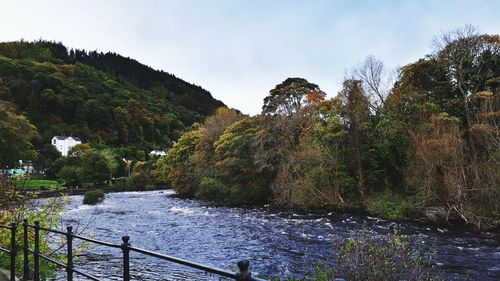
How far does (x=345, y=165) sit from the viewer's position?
32.9 metres

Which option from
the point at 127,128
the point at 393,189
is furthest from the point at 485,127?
the point at 127,128

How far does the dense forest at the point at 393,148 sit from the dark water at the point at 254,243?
342 centimetres

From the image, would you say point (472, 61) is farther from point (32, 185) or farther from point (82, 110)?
point (82, 110)

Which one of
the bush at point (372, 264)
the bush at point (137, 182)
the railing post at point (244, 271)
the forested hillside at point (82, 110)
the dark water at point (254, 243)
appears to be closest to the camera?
the railing post at point (244, 271)

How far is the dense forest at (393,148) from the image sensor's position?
2433 centimetres

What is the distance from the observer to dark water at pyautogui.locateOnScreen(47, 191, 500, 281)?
541 inches

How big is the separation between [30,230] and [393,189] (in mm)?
26316

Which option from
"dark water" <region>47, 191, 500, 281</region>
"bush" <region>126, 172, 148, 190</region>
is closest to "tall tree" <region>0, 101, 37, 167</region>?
"bush" <region>126, 172, 148, 190</region>

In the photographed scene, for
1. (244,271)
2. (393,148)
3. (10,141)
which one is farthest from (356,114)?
(10,141)

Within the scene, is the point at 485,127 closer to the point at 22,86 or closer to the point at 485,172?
the point at 485,172

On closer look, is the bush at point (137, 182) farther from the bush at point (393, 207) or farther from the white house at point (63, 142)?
the bush at point (393, 207)

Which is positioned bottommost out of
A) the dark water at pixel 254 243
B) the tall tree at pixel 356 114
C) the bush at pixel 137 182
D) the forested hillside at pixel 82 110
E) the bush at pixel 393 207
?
the dark water at pixel 254 243

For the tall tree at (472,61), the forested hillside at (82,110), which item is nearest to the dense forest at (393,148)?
the tall tree at (472,61)

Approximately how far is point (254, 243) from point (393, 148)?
17.3 m
